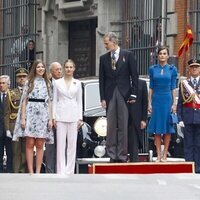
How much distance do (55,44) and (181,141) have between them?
15.9m

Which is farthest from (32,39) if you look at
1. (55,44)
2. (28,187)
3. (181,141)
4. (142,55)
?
(28,187)

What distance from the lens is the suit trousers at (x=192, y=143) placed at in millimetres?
15375

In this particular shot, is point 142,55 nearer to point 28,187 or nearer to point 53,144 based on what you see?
point 53,144

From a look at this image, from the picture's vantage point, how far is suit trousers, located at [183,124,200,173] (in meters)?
15.4

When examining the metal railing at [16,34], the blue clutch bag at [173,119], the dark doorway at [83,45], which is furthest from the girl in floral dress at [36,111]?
the metal railing at [16,34]

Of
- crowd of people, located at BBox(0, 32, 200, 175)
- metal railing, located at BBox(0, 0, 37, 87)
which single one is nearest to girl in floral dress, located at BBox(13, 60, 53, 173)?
crowd of people, located at BBox(0, 32, 200, 175)

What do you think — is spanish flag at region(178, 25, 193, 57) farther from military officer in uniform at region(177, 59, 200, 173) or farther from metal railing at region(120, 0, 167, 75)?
military officer in uniform at region(177, 59, 200, 173)

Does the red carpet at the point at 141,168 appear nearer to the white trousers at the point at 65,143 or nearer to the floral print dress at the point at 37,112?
the white trousers at the point at 65,143

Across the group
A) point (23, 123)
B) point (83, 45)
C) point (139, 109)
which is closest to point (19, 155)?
point (23, 123)

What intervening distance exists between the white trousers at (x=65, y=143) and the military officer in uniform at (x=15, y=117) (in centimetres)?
210

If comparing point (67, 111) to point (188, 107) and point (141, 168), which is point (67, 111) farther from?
point (141, 168)

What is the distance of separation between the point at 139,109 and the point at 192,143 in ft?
3.53

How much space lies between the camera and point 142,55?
27188 mm

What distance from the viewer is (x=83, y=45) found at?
31453mm
